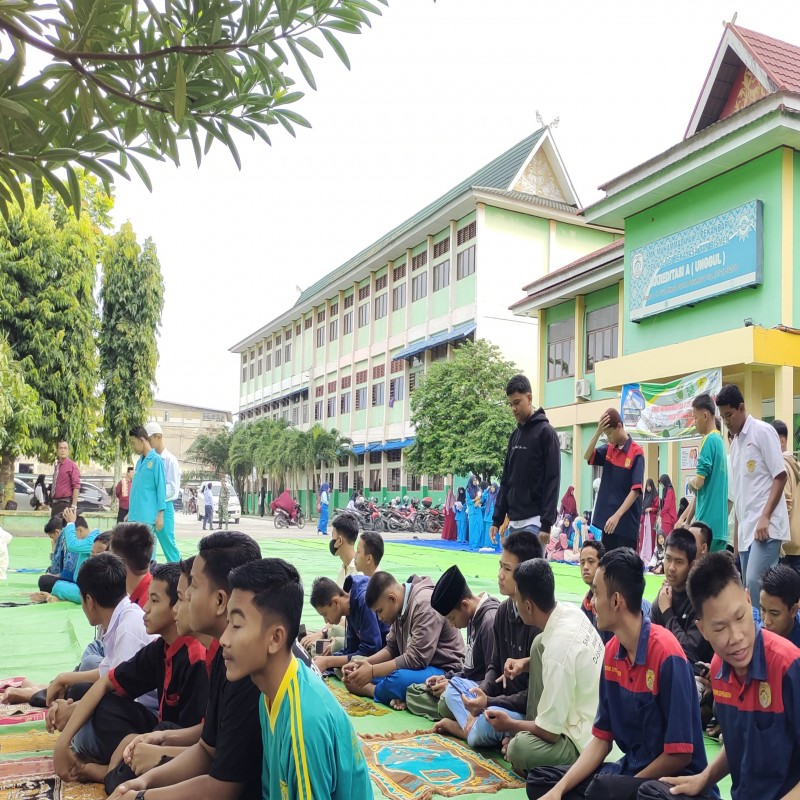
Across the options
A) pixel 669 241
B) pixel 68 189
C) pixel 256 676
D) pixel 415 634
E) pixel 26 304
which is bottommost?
pixel 415 634

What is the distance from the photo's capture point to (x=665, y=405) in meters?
13.9

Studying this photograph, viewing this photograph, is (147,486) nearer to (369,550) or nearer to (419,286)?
(369,550)

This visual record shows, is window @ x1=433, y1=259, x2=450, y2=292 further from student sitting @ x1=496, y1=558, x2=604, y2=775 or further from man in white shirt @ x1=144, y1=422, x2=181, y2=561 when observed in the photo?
student sitting @ x1=496, y1=558, x2=604, y2=775

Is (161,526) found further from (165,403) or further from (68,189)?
(165,403)

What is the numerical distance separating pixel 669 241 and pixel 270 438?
2622cm

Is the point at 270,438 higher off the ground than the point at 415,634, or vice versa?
the point at 270,438

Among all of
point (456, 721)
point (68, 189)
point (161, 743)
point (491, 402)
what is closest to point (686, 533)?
point (456, 721)

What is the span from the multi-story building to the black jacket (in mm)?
20945

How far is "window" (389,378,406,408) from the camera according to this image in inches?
1252

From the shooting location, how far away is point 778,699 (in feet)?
7.91

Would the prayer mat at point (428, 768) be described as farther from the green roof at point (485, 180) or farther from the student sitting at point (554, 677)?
the green roof at point (485, 180)

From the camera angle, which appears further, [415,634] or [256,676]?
[415,634]

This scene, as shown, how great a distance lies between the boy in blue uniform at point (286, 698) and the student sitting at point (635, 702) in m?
1.02

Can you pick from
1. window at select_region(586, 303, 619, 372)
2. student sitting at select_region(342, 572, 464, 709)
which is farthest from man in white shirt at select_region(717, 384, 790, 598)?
window at select_region(586, 303, 619, 372)
